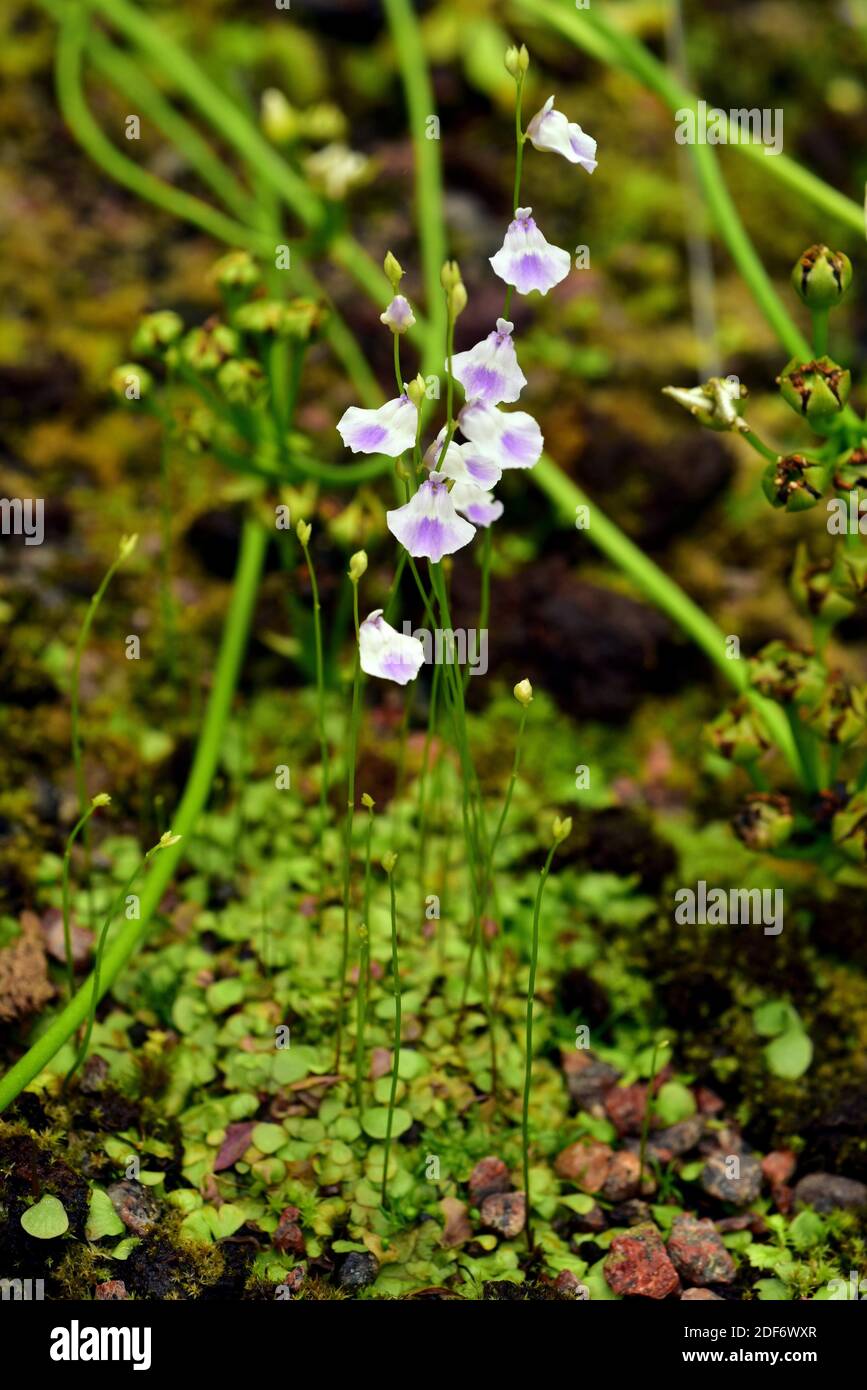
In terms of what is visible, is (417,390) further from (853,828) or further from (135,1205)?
(135,1205)

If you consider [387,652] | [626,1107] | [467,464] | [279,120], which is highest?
[279,120]

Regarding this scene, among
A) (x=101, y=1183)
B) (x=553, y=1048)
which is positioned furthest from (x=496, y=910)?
(x=101, y=1183)

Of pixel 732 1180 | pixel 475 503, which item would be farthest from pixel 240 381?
pixel 732 1180

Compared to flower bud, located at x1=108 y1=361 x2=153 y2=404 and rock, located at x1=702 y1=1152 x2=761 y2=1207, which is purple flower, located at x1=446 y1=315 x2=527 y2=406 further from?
rock, located at x1=702 y1=1152 x2=761 y2=1207

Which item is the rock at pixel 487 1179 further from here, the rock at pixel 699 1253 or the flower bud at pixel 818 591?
the flower bud at pixel 818 591

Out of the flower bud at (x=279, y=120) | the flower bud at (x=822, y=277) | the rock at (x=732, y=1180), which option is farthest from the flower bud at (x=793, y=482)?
the flower bud at (x=279, y=120)

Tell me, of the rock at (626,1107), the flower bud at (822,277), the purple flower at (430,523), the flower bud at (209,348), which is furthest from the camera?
the flower bud at (209,348)
